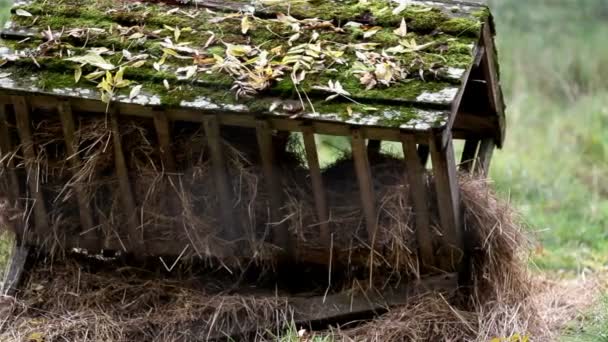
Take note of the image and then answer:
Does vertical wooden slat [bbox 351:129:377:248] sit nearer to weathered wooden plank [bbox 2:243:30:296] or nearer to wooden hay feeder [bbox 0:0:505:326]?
wooden hay feeder [bbox 0:0:505:326]

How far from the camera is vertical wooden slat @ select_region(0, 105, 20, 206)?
4.84 m

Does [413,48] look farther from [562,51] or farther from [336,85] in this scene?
[562,51]

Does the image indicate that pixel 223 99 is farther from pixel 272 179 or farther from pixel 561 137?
pixel 561 137

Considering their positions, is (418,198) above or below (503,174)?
above

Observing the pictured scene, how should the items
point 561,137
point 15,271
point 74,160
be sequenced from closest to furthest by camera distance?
point 74,160 → point 15,271 → point 561,137

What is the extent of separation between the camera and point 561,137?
9.70m

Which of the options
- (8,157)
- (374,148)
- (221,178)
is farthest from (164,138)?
(374,148)

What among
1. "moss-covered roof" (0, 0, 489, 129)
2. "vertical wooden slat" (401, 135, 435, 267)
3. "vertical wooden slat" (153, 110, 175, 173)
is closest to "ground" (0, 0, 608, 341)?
"vertical wooden slat" (401, 135, 435, 267)

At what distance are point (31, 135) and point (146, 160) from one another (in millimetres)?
585

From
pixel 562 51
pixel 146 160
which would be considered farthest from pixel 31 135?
pixel 562 51

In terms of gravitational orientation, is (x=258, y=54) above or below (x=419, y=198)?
above

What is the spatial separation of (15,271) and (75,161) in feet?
2.86

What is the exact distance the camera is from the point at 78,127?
4.74m

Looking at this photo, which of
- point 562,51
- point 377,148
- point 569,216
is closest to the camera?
point 377,148
